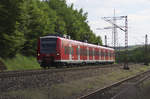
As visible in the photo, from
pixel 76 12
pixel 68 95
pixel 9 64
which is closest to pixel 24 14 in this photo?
pixel 9 64

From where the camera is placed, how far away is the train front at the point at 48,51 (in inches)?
1148

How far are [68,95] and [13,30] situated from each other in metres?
21.8

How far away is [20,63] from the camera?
130ft

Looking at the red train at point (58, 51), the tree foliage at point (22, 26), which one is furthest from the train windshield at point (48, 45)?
the tree foliage at point (22, 26)

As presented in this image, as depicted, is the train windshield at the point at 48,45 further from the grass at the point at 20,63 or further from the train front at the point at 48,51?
the grass at the point at 20,63

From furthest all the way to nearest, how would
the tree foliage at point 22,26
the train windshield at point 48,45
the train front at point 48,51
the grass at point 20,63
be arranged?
the grass at point 20,63, the tree foliage at point 22,26, the train windshield at point 48,45, the train front at point 48,51

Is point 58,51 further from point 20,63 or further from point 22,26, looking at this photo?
point 20,63

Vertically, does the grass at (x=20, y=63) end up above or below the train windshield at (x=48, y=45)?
below

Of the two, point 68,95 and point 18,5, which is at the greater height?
point 18,5

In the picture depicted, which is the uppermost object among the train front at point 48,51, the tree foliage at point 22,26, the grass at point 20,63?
the tree foliage at point 22,26

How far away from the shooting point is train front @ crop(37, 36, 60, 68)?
95.6 feet

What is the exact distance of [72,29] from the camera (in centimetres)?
7181

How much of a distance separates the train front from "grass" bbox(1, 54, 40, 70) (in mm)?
6189

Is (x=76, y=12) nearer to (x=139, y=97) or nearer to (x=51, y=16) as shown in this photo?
(x=51, y=16)
